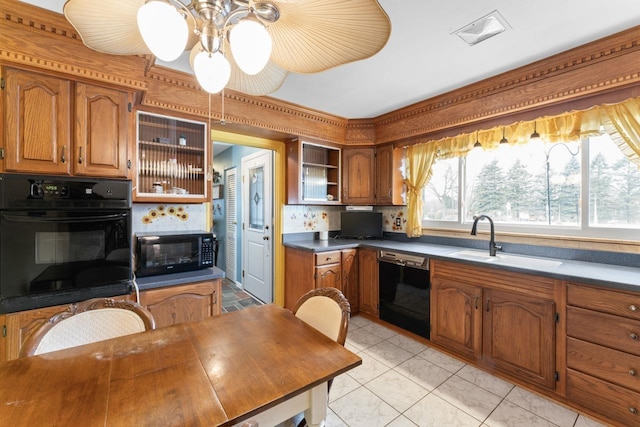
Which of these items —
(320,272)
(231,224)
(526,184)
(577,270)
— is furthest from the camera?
(231,224)

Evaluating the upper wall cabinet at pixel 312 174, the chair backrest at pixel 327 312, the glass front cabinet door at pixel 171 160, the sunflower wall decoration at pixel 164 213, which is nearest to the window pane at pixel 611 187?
the chair backrest at pixel 327 312

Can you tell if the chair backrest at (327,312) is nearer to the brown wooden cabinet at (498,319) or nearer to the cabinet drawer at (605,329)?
the brown wooden cabinet at (498,319)

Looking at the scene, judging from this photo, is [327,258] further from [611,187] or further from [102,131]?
[611,187]

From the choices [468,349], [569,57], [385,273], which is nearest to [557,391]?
[468,349]

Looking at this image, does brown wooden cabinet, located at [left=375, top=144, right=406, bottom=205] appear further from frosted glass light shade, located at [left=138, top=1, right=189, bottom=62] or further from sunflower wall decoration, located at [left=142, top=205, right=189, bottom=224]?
frosted glass light shade, located at [left=138, top=1, right=189, bottom=62]

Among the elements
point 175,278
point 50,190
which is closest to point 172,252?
point 175,278

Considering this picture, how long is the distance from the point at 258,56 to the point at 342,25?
303 millimetres

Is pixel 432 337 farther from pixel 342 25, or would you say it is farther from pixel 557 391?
pixel 342 25

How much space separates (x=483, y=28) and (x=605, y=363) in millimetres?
2204

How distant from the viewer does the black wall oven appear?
1542 mm

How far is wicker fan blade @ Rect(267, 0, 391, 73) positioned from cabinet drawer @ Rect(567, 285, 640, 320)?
1.98 m

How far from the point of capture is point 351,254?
326 cm

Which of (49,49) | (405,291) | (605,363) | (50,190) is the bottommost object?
(605,363)

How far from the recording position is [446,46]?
1942mm
